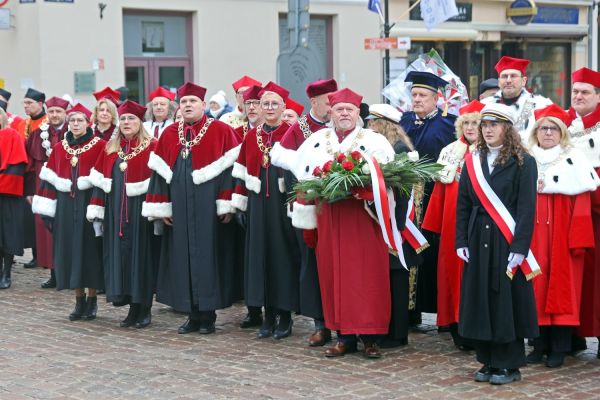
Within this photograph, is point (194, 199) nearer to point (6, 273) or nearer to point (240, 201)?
point (240, 201)

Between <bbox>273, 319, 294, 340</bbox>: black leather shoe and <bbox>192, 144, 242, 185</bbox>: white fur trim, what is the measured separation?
4.66 feet

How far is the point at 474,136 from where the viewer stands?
870 cm

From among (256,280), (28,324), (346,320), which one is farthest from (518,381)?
(28,324)

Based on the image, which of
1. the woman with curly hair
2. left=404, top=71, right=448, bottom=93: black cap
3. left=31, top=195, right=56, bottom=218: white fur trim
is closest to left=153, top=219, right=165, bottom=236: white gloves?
left=31, top=195, right=56, bottom=218: white fur trim

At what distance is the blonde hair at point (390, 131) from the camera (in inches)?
344

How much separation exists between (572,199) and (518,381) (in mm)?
1458

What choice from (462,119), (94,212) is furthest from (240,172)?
(462,119)

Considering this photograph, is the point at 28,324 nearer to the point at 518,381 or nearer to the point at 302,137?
the point at 302,137

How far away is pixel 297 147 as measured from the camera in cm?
892

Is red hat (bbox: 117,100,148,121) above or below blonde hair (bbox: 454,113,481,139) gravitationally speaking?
above

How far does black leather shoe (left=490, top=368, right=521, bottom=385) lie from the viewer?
7.54 meters

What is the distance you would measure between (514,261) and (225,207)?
301 cm

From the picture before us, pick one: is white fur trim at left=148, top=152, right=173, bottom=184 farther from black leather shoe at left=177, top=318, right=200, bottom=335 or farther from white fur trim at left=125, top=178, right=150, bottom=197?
black leather shoe at left=177, top=318, right=200, bottom=335

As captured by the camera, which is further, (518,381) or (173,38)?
(173,38)
